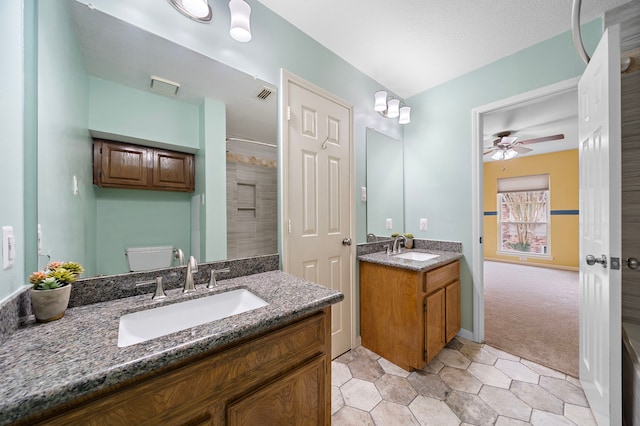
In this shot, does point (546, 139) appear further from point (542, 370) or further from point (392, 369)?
point (392, 369)

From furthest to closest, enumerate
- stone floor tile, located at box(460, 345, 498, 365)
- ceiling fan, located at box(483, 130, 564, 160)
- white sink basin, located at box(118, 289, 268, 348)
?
1. ceiling fan, located at box(483, 130, 564, 160)
2. stone floor tile, located at box(460, 345, 498, 365)
3. white sink basin, located at box(118, 289, 268, 348)

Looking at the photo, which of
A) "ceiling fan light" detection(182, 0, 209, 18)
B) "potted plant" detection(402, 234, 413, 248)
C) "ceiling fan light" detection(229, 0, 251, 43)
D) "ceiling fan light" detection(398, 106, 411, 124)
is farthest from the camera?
"potted plant" detection(402, 234, 413, 248)

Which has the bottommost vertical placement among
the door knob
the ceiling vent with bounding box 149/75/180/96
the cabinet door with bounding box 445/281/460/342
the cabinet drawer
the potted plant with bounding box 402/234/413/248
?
Result: the cabinet door with bounding box 445/281/460/342

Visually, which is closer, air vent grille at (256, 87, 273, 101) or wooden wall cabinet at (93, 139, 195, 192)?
wooden wall cabinet at (93, 139, 195, 192)

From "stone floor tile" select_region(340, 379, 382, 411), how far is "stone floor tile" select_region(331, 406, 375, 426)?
0.13ft

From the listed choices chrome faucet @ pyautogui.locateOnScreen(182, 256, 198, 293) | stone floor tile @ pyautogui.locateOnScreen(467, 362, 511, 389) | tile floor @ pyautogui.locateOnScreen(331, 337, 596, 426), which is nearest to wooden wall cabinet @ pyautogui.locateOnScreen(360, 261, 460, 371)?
tile floor @ pyautogui.locateOnScreen(331, 337, 596, 426)

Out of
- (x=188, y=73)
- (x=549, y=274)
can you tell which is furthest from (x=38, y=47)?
(x=549, y=274)

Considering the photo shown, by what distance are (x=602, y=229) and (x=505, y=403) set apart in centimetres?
116

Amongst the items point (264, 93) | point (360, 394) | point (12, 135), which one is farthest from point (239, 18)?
point (360, 394)

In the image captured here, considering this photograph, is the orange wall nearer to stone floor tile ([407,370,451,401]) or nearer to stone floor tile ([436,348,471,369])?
stone floor tile ([436,348,471,369])

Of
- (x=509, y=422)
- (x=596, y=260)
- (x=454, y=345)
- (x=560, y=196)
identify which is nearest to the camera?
(x=596, y=260)

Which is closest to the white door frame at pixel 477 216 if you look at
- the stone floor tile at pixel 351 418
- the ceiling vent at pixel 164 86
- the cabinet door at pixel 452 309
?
the cabinet door at pixel 452 309

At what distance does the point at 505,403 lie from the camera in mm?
1442

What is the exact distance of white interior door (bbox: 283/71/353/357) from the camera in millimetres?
1631
